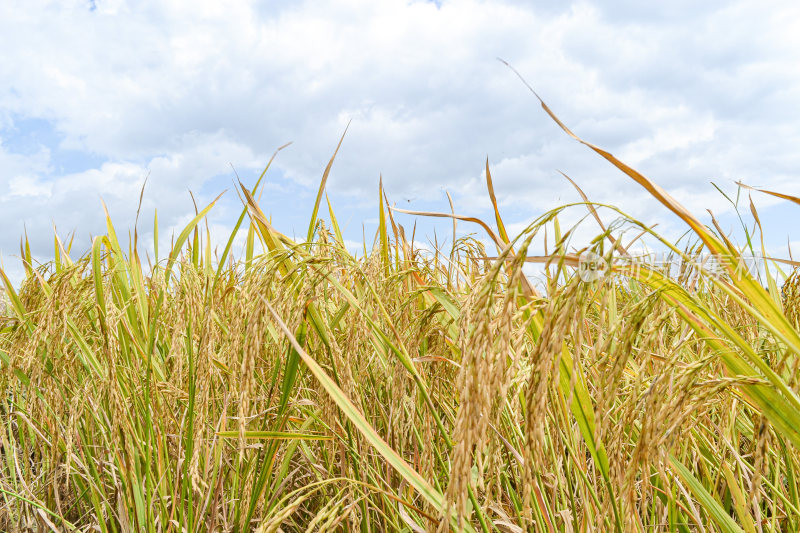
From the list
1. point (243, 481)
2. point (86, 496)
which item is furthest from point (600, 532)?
point (86, 496)

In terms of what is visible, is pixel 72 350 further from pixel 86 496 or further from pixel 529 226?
pixel 529 226

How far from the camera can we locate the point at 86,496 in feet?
7.06

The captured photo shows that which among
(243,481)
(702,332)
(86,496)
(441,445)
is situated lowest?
(86,496)

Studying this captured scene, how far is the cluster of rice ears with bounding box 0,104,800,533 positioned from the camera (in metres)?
0.78

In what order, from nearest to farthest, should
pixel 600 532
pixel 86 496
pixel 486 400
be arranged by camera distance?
pixel 486 400
pixel 600 532
pixel 86 496

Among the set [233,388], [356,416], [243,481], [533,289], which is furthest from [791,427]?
[243,481]

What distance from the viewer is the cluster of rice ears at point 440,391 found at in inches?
30.6

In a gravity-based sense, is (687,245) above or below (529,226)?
above

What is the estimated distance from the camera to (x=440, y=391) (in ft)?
4.73

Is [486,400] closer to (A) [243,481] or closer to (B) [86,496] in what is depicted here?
(A) [243,481]

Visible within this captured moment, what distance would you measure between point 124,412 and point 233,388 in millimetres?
526

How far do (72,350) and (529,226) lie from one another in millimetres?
1720

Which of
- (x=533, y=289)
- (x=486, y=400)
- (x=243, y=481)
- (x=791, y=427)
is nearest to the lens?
(x=486, y=400)

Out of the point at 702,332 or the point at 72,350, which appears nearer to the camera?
the point at 702,332
